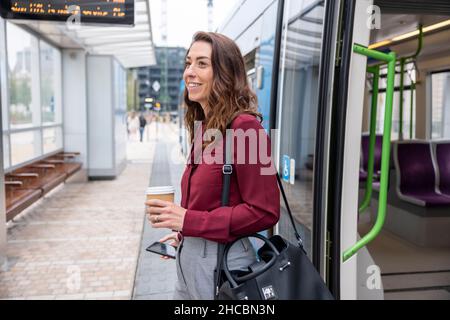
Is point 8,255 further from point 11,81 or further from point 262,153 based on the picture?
point 262,153

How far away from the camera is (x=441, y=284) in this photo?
3.79 meters

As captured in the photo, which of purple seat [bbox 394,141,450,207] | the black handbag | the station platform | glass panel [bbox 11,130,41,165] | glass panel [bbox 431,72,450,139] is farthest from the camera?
glass panel [bbox 11,130,41,165]

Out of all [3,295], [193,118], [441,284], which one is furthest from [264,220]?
[3,295]

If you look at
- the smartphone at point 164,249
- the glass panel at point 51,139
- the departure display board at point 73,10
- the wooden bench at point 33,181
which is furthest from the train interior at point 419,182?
the glass panel at point 51,139

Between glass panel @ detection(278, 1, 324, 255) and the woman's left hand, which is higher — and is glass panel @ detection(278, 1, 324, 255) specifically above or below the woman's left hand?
above

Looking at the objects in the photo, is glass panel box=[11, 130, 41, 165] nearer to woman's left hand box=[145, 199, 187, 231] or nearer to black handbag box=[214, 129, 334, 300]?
woman's left hand box=[145, 199, 187, 231]

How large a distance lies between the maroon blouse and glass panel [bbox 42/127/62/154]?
8327mm

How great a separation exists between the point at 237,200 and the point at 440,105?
6603 mm

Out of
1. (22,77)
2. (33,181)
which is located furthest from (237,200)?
(22,77)

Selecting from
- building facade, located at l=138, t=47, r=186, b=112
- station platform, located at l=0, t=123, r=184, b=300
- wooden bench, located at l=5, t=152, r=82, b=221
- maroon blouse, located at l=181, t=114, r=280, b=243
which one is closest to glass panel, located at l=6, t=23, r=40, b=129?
wooden bench, located at l=5, t=152, r=82, b=221

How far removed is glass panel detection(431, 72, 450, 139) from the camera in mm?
7047

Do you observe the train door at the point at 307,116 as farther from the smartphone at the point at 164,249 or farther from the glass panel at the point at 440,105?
the glass panel at the point at 440,105

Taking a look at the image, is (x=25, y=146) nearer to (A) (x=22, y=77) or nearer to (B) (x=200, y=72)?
(A) (x=22, y=77)

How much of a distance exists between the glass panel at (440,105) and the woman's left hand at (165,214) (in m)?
6.57
